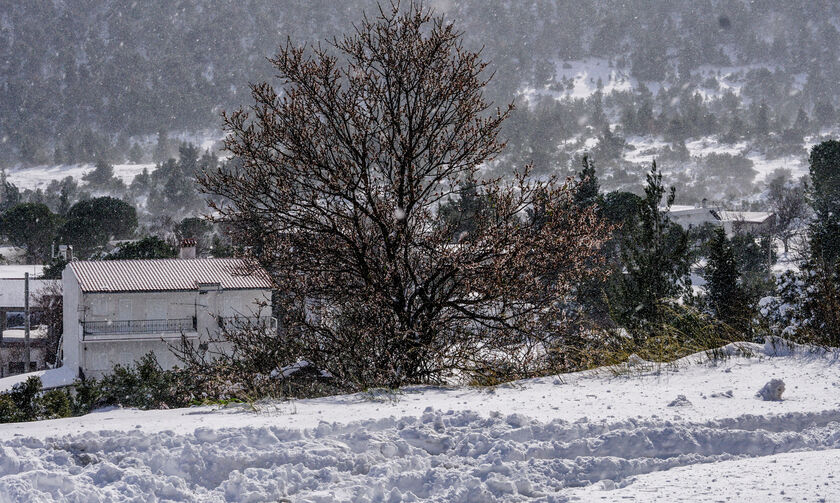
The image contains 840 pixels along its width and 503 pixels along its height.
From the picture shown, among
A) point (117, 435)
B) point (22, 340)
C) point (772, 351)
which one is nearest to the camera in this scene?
point (117, 435)

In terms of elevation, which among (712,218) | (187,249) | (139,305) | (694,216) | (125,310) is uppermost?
(694,216)


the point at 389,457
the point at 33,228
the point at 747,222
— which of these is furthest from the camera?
the point at 747,222

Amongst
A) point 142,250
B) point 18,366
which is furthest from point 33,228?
point 142,250

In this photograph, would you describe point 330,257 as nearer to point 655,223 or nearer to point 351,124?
point 351,124

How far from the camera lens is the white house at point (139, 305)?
37531 mm

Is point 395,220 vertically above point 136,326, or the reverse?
point 395,220

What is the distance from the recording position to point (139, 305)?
3869 centimetres

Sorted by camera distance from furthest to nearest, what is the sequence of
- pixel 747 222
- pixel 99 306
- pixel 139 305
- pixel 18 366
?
pixel 747 222, pixel 18 366, pixel 139 305, pixel 99 306

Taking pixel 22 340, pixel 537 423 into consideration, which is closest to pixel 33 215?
pixel 22 340

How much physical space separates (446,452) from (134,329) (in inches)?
1397

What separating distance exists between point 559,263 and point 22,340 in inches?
1972

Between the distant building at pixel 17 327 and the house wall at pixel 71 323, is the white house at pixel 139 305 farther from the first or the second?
the distant building at pixel 17 327

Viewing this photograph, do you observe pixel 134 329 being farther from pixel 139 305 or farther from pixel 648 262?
pixel 648 262

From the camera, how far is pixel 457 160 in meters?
10.2
